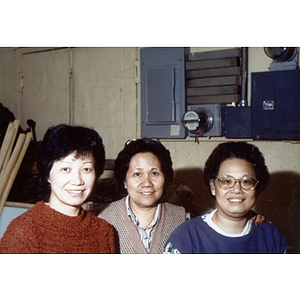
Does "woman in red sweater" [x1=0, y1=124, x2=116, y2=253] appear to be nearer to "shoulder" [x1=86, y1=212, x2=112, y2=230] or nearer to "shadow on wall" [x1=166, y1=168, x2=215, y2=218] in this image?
"shoulder" [x1=86, y1=212, x2=112, y2=230]

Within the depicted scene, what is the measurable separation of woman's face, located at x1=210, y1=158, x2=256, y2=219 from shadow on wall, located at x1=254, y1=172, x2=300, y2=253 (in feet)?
0.29

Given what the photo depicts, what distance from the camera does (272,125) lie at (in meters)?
1.63

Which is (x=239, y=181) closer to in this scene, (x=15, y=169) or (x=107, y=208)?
(x=107, y=208)

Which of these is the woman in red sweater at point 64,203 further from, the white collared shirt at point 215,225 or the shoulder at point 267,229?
the shoulder at point 267,229

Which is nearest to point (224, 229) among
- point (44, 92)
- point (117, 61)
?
point (117, 61)

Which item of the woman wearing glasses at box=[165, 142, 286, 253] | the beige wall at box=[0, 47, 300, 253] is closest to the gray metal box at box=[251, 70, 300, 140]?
the beige wall at box=[0, 47, 300, 253]

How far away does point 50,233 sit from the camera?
3.82ft

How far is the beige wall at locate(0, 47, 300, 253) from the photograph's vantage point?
4.70ft

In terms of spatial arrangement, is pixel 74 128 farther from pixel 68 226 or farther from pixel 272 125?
pixel 272 125

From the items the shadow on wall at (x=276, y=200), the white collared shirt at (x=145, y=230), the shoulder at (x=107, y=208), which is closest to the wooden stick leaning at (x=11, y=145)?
the shoulder at (x=107, y=208)

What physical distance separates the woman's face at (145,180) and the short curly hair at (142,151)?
19 mm

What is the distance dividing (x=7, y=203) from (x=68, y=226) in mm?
554

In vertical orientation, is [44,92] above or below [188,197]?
above

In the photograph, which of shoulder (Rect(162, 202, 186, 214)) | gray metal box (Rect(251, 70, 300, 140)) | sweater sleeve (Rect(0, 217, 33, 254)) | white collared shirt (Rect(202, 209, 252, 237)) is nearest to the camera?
sweater sleeve (Rect(0, 217, 33, 254))
